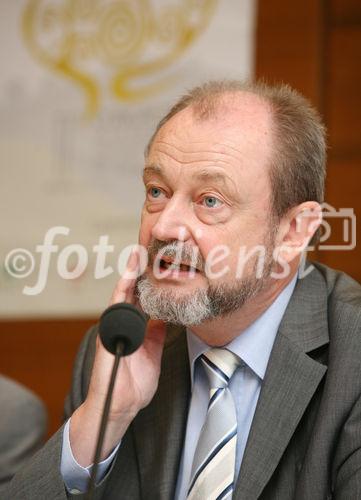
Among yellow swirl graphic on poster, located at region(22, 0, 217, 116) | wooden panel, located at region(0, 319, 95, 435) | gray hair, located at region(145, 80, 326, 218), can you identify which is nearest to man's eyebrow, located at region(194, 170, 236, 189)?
gray hair, located at region(145, 80, 326, 218)

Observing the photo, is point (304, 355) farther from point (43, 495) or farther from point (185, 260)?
point (43, 495)

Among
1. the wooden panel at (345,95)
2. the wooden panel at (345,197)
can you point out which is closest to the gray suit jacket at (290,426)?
the wooden panel at (345,197)

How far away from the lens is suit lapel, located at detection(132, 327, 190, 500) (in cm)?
165


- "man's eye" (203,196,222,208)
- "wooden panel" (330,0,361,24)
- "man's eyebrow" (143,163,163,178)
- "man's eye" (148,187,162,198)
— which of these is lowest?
"man's eye" (203,196,222,208)

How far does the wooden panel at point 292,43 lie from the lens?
2811 millimetres

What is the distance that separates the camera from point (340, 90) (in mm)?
2799

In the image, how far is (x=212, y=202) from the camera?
1599mm

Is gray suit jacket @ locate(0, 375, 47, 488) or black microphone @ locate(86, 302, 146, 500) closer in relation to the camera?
black microphone @ locate(86, 302, 146, 500)

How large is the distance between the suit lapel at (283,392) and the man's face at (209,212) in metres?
0.12

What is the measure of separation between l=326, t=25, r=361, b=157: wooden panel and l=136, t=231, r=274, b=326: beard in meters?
1.29

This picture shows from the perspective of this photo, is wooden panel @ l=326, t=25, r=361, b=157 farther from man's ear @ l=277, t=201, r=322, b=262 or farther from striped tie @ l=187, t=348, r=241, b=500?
striped tie @ l=187, t=348, r=241, b=500

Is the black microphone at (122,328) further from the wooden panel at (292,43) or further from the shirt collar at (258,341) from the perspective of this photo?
the wooden panel at (292,43)

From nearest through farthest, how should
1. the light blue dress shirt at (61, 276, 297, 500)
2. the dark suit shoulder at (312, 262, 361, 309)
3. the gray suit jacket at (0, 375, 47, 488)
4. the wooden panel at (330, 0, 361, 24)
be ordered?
the light blue dress shirt at (61, 276, 297, 500) → the dark suit shoulder at (312, 262, 361, 309) → the gray suit jacket at (0, 375, 47, 488) → the wooden panel at (330, 0, 361, 24)

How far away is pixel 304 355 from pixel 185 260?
0.30 meters
